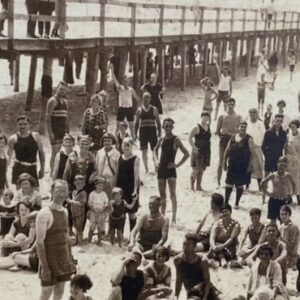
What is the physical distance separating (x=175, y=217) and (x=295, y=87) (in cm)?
1746

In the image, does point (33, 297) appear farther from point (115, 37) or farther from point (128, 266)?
point (115, 37)

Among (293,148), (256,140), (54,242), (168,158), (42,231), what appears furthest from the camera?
(256,140)

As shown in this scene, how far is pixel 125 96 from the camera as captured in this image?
1315 centimetres

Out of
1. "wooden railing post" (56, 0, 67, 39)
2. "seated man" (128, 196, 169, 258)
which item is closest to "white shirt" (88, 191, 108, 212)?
"seated man" (128, 196, 169, 258)

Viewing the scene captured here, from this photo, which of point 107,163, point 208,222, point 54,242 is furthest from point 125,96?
point 54,242

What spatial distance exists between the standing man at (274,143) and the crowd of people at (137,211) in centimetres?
2

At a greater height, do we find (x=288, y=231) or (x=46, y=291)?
(x=46, y=291)

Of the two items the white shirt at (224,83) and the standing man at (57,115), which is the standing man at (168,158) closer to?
the standing man at (57,115)

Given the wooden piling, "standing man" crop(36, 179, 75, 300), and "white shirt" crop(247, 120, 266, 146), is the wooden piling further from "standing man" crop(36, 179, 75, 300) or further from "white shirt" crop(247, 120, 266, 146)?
"standing man" crop(36, 179, 75, 300)

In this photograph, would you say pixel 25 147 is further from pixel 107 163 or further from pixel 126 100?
pixel 126 100

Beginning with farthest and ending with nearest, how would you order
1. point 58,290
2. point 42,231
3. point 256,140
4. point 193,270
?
point 256,140
point 193,270
point 58,290
point 42,231

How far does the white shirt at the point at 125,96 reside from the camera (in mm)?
13078

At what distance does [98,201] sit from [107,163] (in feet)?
1.78

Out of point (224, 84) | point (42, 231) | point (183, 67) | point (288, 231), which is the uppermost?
point (42, 231)
